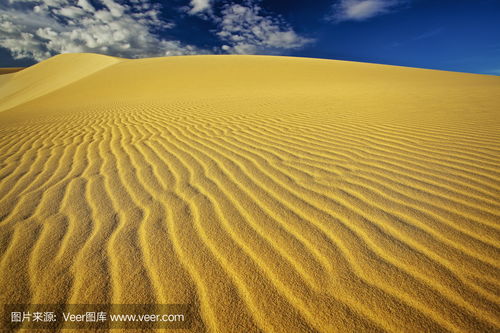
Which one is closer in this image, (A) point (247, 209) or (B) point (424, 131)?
(A) point (247, 209)

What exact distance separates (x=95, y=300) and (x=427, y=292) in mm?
1876

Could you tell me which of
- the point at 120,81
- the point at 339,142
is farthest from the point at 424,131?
the point at 120,81

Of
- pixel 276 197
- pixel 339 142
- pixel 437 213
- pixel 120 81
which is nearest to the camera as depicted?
pixel 437 213

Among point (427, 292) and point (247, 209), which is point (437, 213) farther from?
point (247, 209)

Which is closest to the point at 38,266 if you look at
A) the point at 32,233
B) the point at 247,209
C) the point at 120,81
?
the point at 32,233

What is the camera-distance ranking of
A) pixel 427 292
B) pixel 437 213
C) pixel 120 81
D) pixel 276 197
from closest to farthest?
pixel 427 292
pixel 437 213
pixel 276 197
pixel 120 81

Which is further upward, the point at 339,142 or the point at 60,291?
the point at 339,142

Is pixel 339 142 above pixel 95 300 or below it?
above

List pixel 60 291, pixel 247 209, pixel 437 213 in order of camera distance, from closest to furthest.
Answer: pixel 60 291 → pixel 437 213 → pixel 247 209

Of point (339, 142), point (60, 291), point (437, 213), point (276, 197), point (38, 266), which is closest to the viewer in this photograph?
point (60, 291)

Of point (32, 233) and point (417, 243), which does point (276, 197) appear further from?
point (32, 233)

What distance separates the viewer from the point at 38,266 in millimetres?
1590

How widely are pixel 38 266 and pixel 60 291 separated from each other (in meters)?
0.34

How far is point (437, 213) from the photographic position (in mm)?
1890
